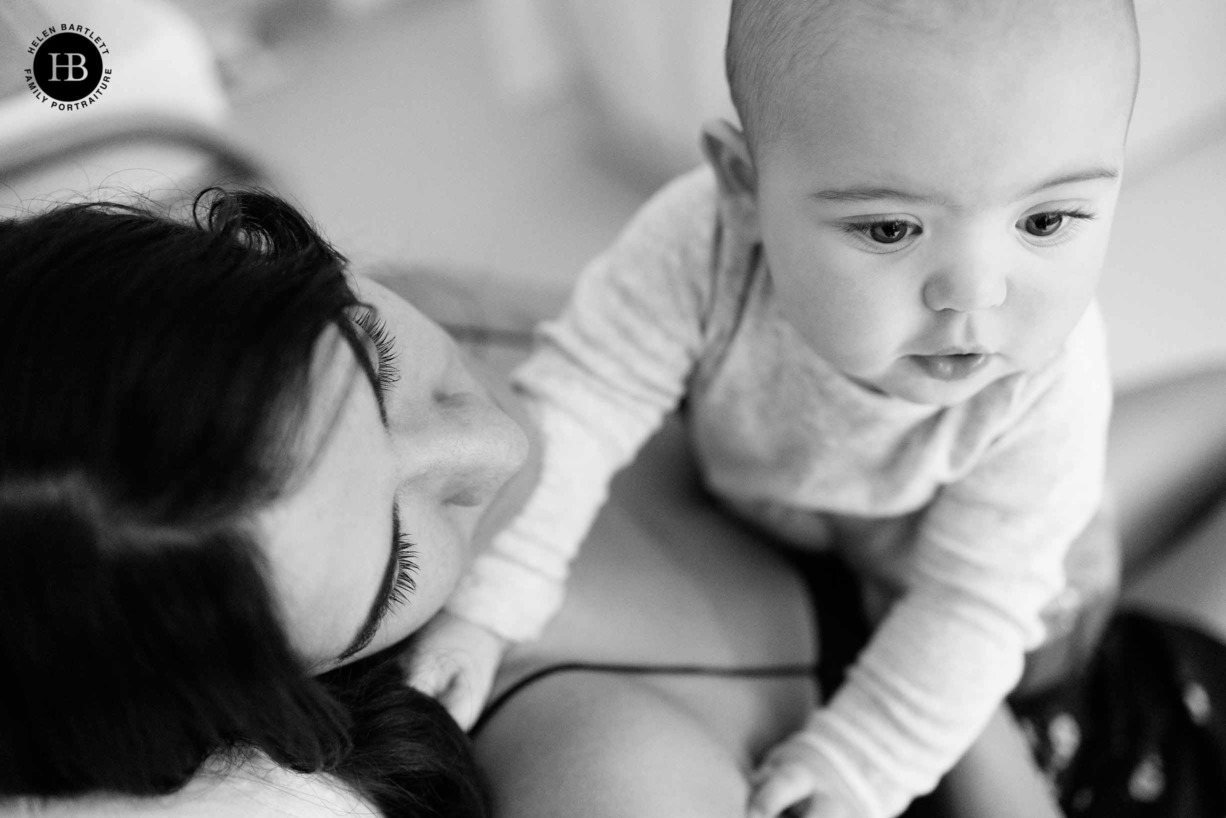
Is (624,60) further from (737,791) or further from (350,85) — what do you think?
(737,791)

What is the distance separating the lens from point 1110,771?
80cm

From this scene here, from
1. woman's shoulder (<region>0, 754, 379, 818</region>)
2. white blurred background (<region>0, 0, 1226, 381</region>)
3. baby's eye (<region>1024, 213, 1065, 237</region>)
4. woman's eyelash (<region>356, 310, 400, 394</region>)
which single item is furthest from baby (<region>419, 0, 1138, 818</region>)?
white blurred background (<region>0, 0, 1226, 381</region>)

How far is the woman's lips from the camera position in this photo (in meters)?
0.56

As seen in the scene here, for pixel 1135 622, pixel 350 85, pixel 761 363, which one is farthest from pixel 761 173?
pixel 350 85

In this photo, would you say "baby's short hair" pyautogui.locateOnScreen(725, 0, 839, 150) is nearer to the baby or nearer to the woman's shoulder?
the baby

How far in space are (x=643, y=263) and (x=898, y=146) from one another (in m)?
0.29

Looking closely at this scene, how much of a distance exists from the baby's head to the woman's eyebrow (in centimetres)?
26

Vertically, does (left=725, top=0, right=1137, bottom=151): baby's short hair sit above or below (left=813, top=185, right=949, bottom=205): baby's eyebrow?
above

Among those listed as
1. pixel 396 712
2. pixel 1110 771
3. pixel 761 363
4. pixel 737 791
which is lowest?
pixel 1110 771

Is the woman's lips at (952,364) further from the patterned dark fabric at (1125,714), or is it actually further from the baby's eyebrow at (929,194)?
the patterned dark fabric at (1125,714)

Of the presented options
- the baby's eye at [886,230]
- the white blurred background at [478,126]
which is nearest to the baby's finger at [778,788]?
the baby's eye at [886,230]

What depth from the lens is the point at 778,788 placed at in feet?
2.15

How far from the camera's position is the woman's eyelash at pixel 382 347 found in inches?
20.5

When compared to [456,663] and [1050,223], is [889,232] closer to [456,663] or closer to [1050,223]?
[1050,223]
